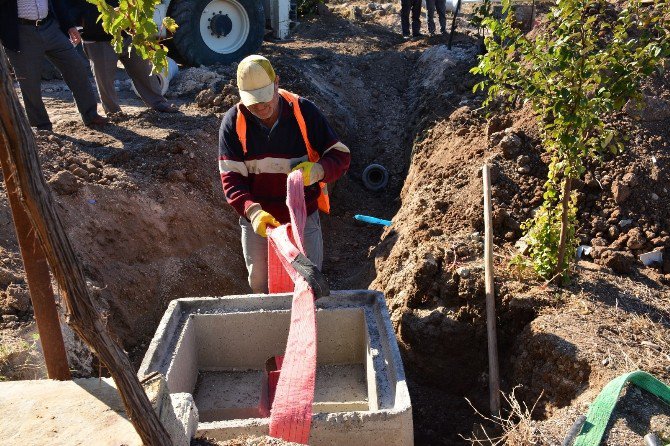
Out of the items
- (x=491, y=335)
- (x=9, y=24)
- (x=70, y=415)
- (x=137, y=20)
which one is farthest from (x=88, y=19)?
(x=70, y=415)

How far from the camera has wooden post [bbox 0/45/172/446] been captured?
1.65m

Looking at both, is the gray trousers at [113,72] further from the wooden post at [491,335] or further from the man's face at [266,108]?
the wooden post at [491,335]

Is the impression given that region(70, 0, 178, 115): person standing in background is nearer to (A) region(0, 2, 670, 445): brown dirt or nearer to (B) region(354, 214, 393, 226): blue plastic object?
(A) region(0, 2, 670, 445): brown dirt

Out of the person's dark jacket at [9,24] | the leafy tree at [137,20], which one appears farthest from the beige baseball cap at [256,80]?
the person's dark jacket at [9,24]

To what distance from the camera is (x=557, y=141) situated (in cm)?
388

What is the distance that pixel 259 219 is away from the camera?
3.95 m

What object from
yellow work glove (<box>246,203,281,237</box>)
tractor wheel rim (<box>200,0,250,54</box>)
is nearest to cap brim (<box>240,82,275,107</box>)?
yellow work glove (<box>246,203,281,237</box>)

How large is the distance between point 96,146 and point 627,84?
4605 millimetres

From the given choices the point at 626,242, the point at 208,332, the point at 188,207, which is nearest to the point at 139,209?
the point at 188,207

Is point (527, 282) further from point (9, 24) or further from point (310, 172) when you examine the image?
point (9, 24)

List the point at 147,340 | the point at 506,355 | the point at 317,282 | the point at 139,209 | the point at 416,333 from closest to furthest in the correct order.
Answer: the point at 317,282
the point at 506,355
the point at 416,333
the point at 147,340
the point at 139,209

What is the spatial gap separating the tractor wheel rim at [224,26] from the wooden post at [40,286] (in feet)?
23.6

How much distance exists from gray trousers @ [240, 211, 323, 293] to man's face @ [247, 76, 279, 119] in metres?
0.74

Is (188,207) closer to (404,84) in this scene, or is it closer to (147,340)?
(147,340)
